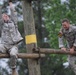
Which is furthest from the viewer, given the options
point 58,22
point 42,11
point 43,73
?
point 42,11

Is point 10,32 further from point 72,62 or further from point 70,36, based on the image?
point 72,62

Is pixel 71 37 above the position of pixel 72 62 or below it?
above

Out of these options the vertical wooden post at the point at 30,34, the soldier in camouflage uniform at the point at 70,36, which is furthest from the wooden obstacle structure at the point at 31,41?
the soldier in camouflage uniform at the point at 70,36

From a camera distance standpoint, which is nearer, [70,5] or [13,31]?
[13,31]

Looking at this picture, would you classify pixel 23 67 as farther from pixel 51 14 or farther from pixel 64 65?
pixel 51 14

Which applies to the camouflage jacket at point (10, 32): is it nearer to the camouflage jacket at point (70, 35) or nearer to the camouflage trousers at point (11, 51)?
the camouflage trousers at point (11, 51)

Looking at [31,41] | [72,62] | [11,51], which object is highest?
[31,41]

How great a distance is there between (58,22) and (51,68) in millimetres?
5035

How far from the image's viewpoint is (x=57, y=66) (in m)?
28.4

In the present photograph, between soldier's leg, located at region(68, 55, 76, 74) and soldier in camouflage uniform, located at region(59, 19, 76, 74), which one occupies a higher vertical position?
soldier in camouflage uniform, located at region(59, 19, 76, 74)

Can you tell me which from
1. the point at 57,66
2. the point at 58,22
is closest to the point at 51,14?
the point at 58,22

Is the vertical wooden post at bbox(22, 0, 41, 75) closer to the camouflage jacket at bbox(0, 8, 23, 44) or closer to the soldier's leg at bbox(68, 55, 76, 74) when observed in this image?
the camouflage jacket at bbox(0, 8, 23, 44)

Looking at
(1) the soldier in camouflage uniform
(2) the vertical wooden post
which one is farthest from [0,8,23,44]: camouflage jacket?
(1) the soldier in camouflage uniform

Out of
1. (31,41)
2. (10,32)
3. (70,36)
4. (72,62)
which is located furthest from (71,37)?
(10,32)
